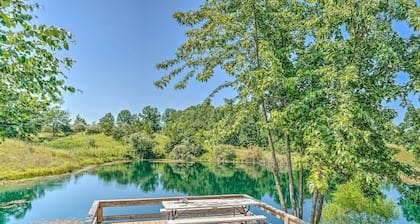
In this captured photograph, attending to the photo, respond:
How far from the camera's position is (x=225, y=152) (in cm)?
3284

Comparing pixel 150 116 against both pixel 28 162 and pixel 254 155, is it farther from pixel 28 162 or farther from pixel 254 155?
pixel 28 162

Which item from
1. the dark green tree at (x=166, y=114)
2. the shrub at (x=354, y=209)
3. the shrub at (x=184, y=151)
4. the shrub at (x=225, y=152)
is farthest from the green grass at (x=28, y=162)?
the dark green tree at (x=166, y=114)

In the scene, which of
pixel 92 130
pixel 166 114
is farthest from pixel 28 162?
pixel 166 114

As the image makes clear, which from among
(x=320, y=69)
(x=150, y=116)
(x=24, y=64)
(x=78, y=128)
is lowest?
(x=24, y=64)

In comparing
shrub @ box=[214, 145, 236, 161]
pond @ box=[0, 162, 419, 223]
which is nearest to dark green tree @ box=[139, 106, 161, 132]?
shrub @ box=[214, 145, 236, 161]

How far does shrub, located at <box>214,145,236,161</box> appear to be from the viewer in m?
32.8

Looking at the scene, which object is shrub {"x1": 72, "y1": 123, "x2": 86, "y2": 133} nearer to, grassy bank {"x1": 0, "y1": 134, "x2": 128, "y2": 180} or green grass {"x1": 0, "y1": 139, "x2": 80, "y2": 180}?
grassy bank {"x1": 0, "y1": 134, "x2": 128, "y2": 180}

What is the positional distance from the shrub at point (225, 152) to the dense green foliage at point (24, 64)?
2970 centimetres

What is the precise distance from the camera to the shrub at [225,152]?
108 ft

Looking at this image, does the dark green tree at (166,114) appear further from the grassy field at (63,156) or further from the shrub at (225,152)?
the shrub at (225,152)

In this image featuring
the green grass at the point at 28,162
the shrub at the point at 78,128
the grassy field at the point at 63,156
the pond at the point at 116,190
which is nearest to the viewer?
the pond at the point at 116,190

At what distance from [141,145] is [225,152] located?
11.5 meters

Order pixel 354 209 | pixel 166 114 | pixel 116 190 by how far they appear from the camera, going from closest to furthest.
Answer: pixel 354 209
pixel 116 190
pixel 166 114

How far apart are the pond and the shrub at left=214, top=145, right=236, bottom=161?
785cm
